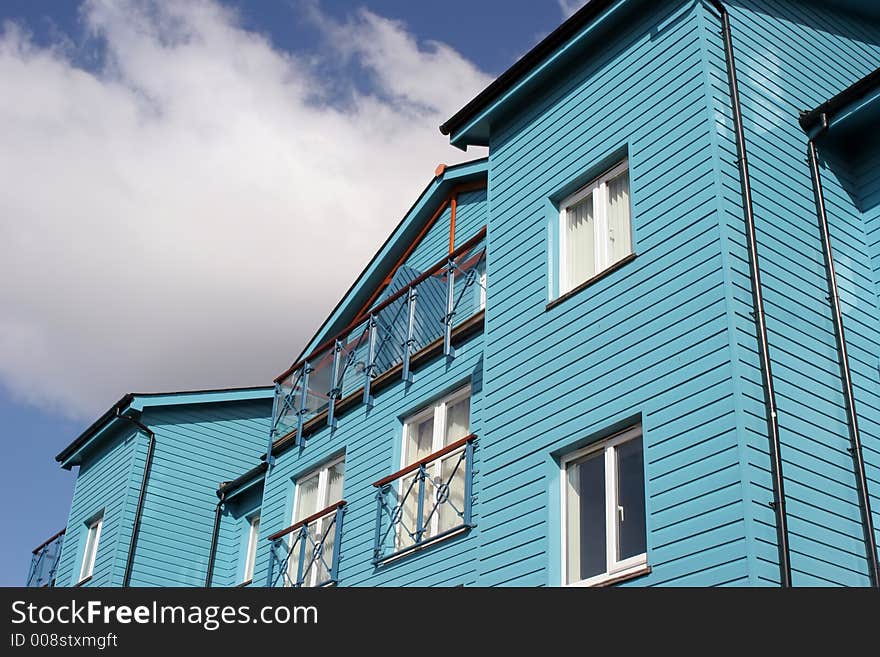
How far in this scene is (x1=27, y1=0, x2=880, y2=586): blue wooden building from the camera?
9.23 meters

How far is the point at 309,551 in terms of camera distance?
53.2ft

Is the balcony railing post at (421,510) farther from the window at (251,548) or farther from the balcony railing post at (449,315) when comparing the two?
the window at (251,548)

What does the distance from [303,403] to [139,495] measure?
5.36 metres

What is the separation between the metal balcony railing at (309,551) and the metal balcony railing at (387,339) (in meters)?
1.58

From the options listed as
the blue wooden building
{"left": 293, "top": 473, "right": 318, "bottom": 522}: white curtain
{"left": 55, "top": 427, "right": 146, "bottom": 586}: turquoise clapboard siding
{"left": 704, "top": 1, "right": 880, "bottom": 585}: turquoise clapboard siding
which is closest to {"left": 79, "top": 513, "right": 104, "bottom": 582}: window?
{"left": 55, "top": 427, "right": 146, "bottom": 586}: turquoise clapboard siding

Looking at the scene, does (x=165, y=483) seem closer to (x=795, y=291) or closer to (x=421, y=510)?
(x=421, y=510)

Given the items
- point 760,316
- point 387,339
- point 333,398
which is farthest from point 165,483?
point 760,316

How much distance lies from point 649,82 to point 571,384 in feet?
10.6

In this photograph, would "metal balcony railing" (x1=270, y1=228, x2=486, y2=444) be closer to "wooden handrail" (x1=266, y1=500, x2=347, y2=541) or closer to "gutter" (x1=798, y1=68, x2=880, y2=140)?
"wooden handrail" (x1=266, y1=500, x2=347, y2=541)

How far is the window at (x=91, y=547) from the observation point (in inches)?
872

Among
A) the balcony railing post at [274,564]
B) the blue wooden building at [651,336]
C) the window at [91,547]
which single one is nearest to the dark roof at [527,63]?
the blue wooden building at [651,336]

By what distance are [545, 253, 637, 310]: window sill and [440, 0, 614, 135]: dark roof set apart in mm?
2987
